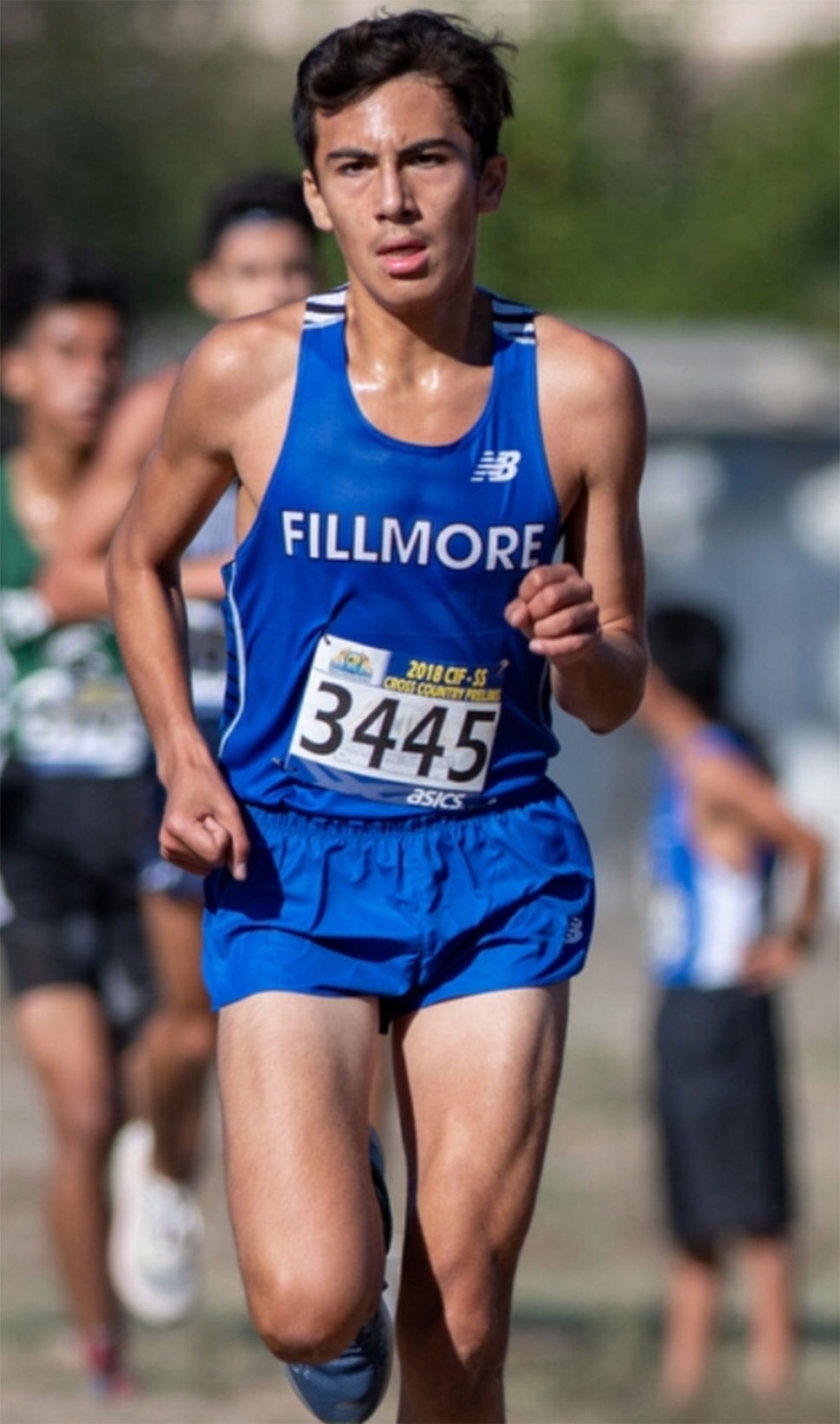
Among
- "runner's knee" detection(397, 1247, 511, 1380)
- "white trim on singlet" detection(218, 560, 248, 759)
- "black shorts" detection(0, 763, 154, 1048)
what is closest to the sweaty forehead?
"white trim on singlet" detection(218, 560, 248, 759)

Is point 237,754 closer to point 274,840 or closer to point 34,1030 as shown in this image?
point 274,840

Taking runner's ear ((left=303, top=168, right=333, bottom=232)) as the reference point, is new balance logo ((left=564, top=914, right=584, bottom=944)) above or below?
below

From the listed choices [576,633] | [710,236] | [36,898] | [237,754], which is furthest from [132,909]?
[710,236]

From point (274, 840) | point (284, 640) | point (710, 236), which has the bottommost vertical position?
point (710, 236)

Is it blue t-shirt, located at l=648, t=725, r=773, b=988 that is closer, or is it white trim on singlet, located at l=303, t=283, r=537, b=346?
white trim on singlet, located at l=303, t=283, r=537, b=346

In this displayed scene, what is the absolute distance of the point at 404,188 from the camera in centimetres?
399

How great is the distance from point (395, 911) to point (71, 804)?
3.01m

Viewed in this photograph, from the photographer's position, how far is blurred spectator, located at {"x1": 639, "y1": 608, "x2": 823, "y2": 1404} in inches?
314

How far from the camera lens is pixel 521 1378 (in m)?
7.79

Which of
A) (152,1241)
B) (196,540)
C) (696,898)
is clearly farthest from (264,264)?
(696,898)

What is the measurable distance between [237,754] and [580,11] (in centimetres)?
2486

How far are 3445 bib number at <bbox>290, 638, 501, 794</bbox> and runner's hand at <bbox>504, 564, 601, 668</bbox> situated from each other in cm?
40

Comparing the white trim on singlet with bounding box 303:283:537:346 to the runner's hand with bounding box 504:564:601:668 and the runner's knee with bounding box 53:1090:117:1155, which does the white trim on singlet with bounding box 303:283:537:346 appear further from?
the runner's knee with bounding box 53:1090:117:1155

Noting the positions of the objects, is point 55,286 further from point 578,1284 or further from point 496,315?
point 578,1284
